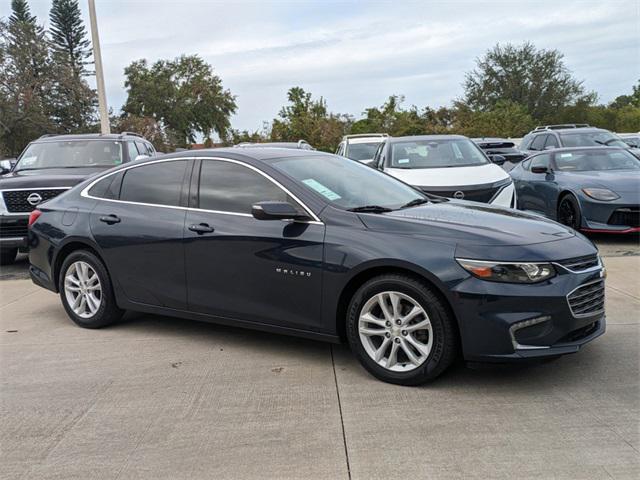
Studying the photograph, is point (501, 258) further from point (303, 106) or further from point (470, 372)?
point (303, 106)

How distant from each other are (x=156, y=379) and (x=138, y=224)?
1437mm

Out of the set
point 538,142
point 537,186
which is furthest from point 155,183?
point 538,142

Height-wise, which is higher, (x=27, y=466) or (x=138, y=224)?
(x=138, y=224)

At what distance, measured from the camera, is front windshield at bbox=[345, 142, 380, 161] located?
51.3 ft

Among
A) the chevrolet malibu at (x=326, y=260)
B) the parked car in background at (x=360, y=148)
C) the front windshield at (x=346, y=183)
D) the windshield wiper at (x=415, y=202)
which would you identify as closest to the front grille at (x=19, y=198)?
the chevrolet malibu at (x=326, y=260)

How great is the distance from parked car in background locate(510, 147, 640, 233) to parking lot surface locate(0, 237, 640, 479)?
4085 mm

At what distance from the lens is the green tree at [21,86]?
3284cm

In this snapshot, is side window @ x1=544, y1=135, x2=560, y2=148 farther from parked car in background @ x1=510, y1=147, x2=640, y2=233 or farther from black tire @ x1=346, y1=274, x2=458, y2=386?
black tire @ x1=346, y1=274, x2=458, y2=386

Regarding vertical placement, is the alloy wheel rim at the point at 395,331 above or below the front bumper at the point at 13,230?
above

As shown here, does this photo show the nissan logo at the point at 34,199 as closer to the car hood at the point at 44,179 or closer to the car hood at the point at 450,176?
the car hood at the point at 44,179

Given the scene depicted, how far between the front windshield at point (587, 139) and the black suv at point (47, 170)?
8.60 m

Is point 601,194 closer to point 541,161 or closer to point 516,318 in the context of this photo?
point 541,161

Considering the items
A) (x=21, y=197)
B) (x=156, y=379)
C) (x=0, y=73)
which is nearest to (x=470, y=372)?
(x=156, y=379)

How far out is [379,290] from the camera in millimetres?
4316
